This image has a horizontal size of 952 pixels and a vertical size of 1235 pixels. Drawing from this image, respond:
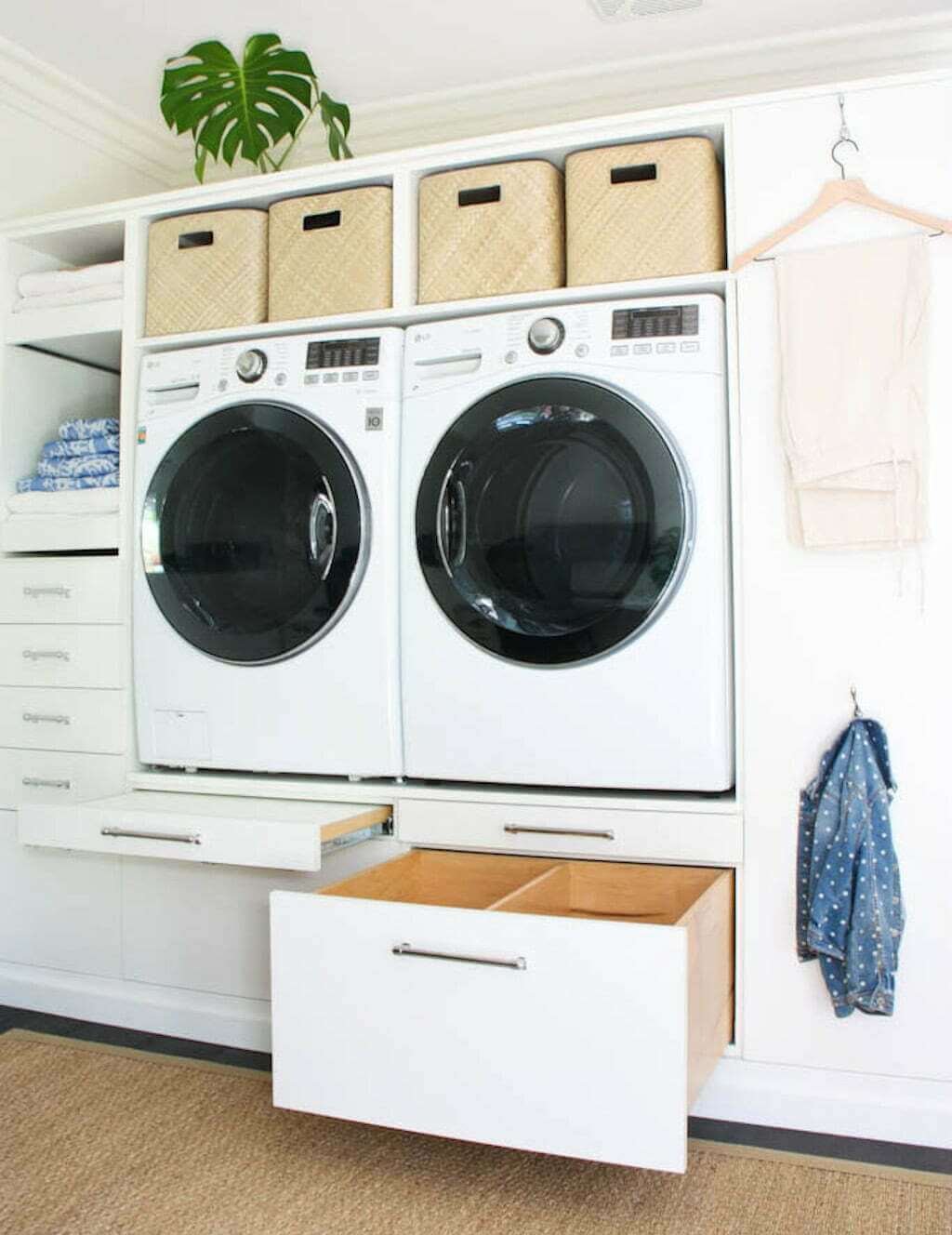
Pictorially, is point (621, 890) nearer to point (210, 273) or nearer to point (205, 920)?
point (205, 920)

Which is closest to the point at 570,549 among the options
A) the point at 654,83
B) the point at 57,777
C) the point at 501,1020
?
the point at 501,1020

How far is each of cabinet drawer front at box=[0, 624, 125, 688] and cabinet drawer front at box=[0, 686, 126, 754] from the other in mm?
23

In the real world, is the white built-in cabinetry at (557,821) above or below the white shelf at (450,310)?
Result: below

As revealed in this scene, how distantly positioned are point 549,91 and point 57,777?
6.57 ft

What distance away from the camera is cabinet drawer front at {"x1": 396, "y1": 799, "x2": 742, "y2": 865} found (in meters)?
1.96

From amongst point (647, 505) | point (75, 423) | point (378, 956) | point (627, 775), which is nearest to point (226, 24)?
point (75, 423)

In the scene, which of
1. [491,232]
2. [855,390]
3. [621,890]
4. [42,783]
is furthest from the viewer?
[42,783]

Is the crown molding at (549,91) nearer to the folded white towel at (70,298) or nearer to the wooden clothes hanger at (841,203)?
the folded white towel at (70,298)

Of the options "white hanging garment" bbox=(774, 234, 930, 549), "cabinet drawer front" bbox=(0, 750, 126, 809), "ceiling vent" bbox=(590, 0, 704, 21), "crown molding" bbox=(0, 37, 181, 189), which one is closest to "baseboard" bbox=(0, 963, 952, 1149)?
"white hanging garment" bbox=(774, 234, 930, 549)

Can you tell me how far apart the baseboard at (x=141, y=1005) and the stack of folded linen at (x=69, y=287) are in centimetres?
149

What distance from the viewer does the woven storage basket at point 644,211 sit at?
202cm

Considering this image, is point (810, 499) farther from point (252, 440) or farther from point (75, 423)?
point (75, 423)

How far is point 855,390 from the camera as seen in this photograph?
187cm

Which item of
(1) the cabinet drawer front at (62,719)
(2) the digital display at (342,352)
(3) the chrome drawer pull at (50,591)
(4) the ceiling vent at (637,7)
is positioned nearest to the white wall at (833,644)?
(4) the ceiling vent at (637,7)
